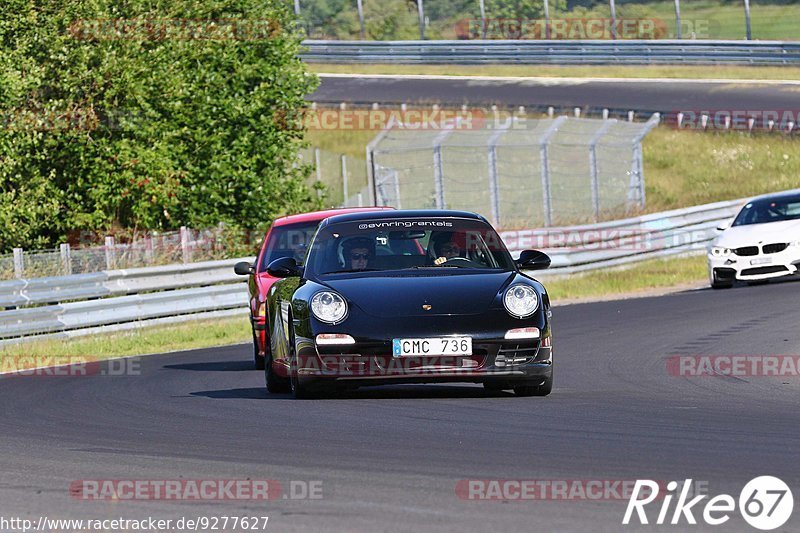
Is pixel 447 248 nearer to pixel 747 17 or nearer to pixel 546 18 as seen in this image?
pixel 747 17

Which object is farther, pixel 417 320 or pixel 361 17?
pixel 361 17

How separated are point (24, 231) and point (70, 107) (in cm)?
204

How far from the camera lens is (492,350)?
10180 mm

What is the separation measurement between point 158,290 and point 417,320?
12390 millimetres

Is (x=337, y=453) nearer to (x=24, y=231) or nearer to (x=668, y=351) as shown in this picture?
(x=668, y=351)

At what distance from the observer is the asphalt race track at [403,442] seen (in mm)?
6305

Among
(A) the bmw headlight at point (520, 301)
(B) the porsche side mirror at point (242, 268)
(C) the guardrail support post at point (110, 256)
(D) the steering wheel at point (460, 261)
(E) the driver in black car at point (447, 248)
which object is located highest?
(E) the driver in black car at point (447, 248)

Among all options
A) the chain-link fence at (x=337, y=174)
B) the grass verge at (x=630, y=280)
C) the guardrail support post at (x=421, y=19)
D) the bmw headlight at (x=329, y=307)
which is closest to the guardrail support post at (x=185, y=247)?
the grass verge at (x=630, y=280)

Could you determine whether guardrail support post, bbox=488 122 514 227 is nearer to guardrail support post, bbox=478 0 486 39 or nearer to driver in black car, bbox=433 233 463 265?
driver in black car, bbox=433 233 463 265

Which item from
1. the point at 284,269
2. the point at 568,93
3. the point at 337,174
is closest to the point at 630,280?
the point at 337,174

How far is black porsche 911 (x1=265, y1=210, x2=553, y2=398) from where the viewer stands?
10133 mm

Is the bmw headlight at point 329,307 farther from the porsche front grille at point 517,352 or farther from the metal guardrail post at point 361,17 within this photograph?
the metal guardrail post at point 361,17

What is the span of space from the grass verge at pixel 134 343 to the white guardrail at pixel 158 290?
13 cm

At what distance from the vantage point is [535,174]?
30719 mm
